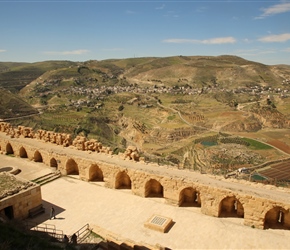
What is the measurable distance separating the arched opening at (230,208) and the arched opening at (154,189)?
417 cm

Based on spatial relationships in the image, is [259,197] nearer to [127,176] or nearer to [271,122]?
[127,176]

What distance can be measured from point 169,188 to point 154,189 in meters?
1.98

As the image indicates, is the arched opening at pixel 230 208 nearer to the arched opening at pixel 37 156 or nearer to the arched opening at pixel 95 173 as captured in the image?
the arched opening at pixel 95 173

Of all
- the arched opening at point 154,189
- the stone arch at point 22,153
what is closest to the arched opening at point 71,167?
the stone arch at point 22,153

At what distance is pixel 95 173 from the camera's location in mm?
20703

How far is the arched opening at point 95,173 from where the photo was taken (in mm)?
20237

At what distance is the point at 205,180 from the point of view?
16.4 metres

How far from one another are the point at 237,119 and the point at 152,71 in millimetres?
110718

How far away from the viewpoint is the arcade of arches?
14.4 metres

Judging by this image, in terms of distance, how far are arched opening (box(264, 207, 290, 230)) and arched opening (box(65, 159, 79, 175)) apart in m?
14.5

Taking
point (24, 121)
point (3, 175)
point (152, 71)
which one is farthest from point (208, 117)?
point (152, 71)

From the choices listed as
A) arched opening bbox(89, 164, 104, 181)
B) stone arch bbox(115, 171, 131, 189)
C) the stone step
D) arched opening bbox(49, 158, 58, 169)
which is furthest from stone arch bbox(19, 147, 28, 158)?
stone arch bbox(115, 171, 131, 189)

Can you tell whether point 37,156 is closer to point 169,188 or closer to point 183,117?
point 169,188

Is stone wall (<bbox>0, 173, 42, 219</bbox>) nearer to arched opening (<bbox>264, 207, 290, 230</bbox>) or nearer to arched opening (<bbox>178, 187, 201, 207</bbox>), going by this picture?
arched opening (<bbox>178, 187, 201, 207</bbox>)
